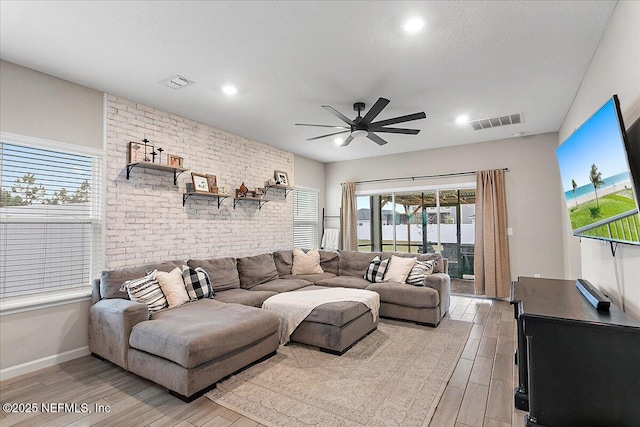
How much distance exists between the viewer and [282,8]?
7.14 ft

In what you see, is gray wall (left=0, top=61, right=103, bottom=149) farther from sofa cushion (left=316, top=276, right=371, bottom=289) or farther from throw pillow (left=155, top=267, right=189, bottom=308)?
sofa cushion (left=316, top=276, right=371, bottom=289)

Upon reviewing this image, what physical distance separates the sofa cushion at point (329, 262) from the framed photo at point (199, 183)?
2363 mm

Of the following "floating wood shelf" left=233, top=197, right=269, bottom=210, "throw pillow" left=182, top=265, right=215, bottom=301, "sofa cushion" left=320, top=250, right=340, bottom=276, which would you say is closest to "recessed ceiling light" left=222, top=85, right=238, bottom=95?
"floating wood shelf" left=233, top=197, right=269, bottom=210

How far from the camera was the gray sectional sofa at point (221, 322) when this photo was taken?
2439 millimetres

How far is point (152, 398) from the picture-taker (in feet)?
7.95

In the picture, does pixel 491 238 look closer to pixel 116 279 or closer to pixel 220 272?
pixel 220 272

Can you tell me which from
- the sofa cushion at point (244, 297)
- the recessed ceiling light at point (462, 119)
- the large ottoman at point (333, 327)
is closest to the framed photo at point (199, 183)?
the sofa cushion at point (244, 297)

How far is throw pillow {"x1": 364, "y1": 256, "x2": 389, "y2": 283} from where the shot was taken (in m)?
4.76

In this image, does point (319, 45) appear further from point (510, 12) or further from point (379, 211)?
point (379, 211)

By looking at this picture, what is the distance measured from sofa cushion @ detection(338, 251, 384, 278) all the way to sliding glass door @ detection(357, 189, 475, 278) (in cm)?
150

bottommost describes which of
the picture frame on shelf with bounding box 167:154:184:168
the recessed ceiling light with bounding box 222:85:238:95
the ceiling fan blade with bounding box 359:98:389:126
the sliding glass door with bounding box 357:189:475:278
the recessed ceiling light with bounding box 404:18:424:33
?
the sliding glass door with bounding box 357:189:475:278

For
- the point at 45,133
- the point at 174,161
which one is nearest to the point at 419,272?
the point at 174,161

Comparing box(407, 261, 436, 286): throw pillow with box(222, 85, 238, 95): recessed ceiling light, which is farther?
box(407, 261, 436, 286): throw pillow

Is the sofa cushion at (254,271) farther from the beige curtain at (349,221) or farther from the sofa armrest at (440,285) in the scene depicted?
the beige curtain at (349,221)
